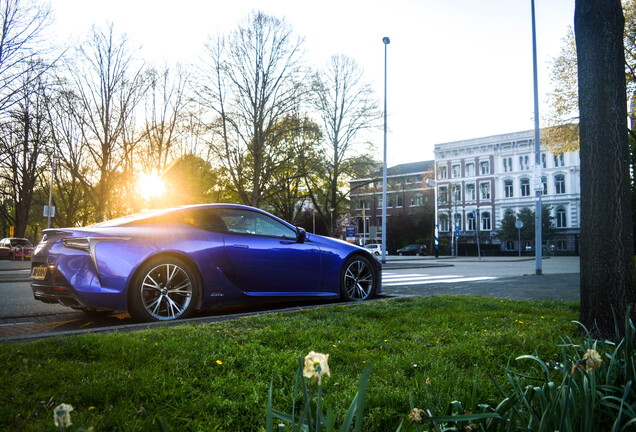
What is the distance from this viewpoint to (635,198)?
35062 mm

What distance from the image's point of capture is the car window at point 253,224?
5.81 metres

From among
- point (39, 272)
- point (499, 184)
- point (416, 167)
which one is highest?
point (416, 167)

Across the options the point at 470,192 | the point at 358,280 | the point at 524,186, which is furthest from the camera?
the point at 470,192

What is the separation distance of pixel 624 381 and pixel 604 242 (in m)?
1.90

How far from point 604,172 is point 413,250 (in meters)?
60.7

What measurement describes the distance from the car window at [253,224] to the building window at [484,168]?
2561 inches

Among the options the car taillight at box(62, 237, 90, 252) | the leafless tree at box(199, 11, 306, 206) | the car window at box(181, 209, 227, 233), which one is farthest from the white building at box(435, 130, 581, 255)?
the car taillight at box(62, 237, 90, 252)

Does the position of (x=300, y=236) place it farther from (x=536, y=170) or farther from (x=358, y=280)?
(x=536, y=170)

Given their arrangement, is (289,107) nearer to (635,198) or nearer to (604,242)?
(604,242)

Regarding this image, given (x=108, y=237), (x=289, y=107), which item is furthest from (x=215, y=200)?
(x=108, y=237)

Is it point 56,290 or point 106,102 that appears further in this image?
point 106,102

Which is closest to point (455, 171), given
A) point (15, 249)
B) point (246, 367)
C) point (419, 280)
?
point (15, 249)

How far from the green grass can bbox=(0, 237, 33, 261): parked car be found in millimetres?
33637

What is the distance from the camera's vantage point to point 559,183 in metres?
60.8
